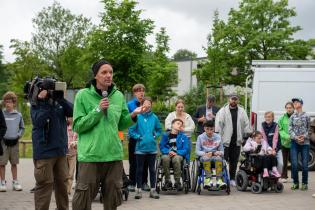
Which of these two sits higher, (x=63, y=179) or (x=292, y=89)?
(x=292, y=89)

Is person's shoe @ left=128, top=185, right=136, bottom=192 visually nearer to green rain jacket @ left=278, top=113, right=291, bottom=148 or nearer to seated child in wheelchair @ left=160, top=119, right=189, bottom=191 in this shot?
seated child in wheelchair @ left=160, top=119, right=189, bottom=191

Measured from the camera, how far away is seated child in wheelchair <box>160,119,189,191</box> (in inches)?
408

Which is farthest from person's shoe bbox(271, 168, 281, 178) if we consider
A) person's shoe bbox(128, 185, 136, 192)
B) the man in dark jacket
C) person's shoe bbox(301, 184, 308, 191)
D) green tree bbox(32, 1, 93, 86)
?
green tree bbox(32, 1, 93, 86)

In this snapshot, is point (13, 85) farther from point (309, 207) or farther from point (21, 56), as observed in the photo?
point (309, 207)

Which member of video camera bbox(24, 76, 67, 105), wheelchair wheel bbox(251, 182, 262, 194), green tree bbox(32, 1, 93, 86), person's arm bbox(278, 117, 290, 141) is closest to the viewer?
video camera bbox(24, 76, 67, 105)

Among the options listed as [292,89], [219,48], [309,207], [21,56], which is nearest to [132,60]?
[219,48]

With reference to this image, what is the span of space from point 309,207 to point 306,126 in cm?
248

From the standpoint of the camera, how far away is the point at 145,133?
397 inches

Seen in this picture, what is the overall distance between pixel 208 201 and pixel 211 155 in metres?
1.25

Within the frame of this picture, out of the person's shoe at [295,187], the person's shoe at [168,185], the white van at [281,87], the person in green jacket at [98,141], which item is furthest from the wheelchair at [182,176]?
the person in green jacket at [98,141]

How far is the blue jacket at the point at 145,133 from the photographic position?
10.1 metres

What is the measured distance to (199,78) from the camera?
3962cm

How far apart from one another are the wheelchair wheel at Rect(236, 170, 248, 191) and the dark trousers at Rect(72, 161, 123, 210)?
5.52 m

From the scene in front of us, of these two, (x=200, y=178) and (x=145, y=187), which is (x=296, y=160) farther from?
(x=145, y=187)
